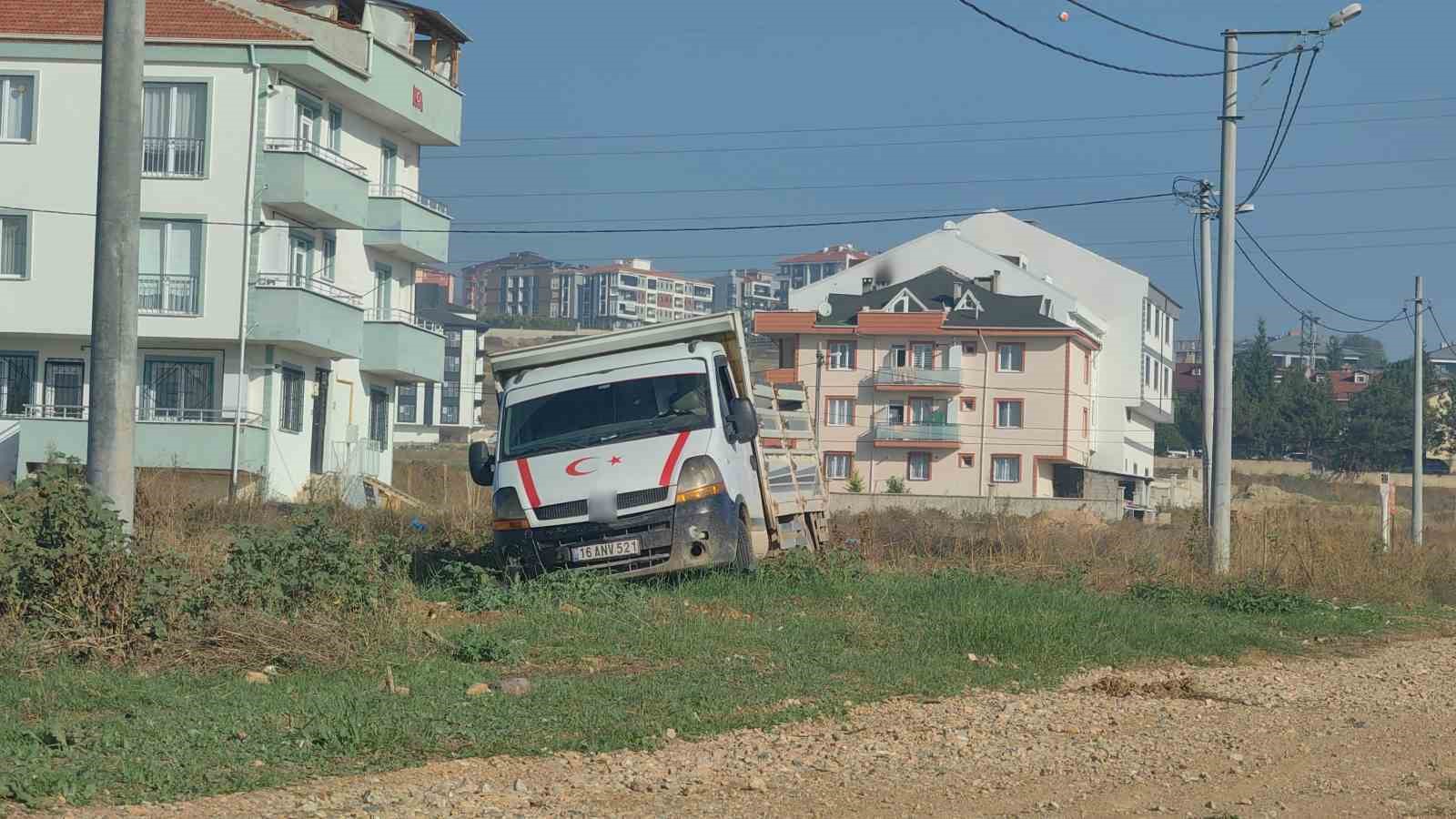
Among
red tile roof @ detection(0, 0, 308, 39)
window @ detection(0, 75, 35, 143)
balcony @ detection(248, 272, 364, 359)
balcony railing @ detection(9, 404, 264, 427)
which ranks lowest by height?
balcony railing @ detection(9, 404, 264, 427)

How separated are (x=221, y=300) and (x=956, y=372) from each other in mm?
48168

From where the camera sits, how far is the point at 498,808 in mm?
7289

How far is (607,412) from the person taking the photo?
16375 mm

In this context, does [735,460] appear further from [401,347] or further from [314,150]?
[401,347]

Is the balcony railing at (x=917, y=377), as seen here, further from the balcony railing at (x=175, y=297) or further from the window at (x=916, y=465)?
the balcony railing at (x=175, y=297)

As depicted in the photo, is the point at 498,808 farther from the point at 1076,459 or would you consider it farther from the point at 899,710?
the point at 1076,459

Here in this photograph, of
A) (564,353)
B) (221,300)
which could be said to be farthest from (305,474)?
(564,353)

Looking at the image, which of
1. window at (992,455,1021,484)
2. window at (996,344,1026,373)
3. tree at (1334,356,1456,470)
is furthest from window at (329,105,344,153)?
tree at (1334,356,1456,470)

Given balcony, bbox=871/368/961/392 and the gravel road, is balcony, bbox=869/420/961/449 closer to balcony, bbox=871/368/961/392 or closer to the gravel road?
balcony, bbox=871/368/961/392

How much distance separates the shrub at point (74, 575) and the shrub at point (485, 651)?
1971mm

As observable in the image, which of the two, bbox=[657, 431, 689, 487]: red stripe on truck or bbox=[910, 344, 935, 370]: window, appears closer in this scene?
bbox=[657, 431, 689, 487]: red stripe on truck

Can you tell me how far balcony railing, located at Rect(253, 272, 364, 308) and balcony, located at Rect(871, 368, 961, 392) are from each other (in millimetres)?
41499

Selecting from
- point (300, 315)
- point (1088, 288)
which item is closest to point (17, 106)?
point (300, 315)

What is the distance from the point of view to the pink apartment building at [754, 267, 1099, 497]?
256 feet
